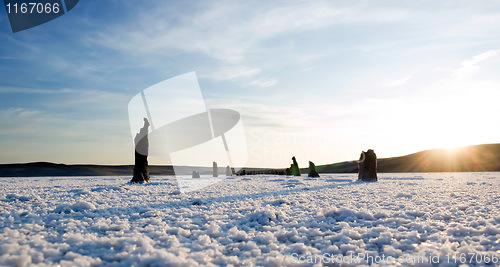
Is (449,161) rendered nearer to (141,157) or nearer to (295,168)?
(295,168)

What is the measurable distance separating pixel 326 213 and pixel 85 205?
23.3ft

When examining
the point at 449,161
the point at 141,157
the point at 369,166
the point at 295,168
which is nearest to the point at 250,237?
the point at 141,157

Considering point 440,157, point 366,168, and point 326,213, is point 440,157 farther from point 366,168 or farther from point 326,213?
point 326,213

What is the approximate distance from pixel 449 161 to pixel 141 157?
306 ft

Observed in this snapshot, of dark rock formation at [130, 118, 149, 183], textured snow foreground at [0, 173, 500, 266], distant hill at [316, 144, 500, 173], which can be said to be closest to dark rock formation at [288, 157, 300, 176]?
dark rock formation at [130, 118, 149, 183]

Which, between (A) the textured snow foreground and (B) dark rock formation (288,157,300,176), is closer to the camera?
(A) the textured snow foreground

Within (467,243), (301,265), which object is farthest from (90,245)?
(467,243)

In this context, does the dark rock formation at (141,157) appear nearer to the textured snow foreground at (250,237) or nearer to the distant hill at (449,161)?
the textured snow foreground at (250,237)

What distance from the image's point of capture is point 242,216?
8.21 metres

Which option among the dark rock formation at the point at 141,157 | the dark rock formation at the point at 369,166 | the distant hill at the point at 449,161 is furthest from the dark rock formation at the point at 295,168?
the distant hill at the point at 449,161

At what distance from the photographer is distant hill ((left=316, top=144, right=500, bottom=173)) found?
79562 mm

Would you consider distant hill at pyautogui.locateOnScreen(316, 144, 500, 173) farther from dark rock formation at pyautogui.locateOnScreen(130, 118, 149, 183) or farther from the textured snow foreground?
the textured snow foreground

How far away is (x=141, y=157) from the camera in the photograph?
24.1 metres

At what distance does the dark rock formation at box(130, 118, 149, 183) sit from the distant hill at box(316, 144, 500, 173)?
78864mm
